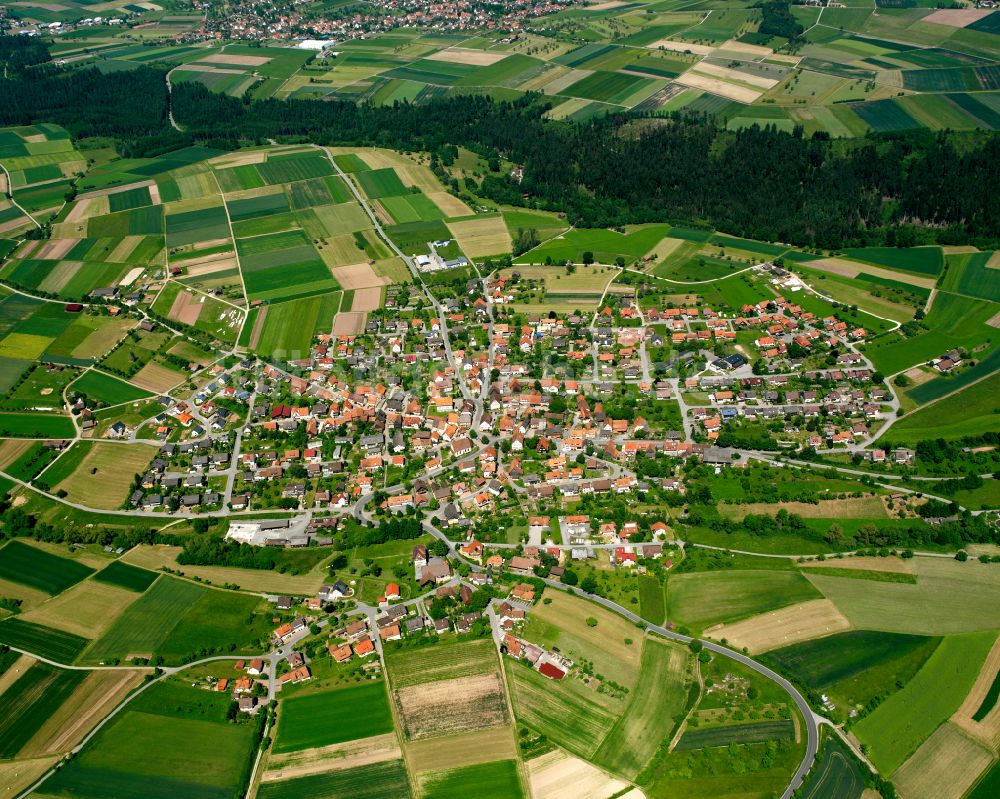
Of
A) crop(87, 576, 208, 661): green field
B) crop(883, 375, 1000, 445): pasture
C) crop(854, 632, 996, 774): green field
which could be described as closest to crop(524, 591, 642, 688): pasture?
crop(854, 632, 996, 774): green field

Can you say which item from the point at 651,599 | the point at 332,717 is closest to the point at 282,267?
the point at 332,717

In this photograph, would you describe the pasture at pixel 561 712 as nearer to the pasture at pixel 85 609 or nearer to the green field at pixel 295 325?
the pasture at pixel 85 609

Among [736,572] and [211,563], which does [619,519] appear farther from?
[211,563]

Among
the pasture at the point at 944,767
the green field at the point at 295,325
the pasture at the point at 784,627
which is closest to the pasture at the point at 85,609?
the green field at the point at 295,325

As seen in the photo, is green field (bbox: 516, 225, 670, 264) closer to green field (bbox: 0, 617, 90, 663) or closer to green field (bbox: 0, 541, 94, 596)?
green field (bbox: 0, 541, 94, 596)

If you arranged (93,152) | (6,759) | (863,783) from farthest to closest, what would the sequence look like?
(93,152) → (6,759) → (863,783)

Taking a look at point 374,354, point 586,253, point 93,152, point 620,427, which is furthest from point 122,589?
point 93,152
